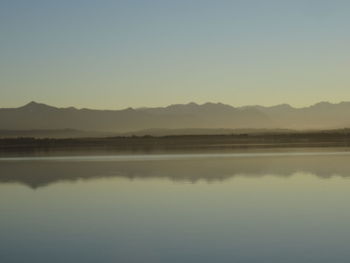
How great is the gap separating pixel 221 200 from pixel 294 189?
11.4 feet

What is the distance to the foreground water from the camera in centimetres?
980

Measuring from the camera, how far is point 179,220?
520 inches

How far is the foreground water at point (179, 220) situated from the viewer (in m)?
9.80

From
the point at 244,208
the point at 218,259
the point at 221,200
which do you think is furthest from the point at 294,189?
the point at 218,259

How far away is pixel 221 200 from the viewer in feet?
54.5

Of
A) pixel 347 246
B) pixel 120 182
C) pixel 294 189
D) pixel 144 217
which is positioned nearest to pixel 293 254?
pixel 347 246

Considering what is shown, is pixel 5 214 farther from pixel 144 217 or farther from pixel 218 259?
pixel 218 259

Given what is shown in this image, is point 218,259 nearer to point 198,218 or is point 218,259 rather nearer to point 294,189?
point 198,218

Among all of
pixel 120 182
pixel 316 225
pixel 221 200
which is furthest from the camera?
pixel 120 182

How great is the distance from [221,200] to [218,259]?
732 centimetres

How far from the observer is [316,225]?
1218 centimetres

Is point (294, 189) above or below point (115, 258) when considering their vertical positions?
above

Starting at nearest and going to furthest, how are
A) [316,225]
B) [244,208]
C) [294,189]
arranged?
[316,225] → [244,208] → [294,189]

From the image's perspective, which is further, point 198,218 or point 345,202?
point 345,202
